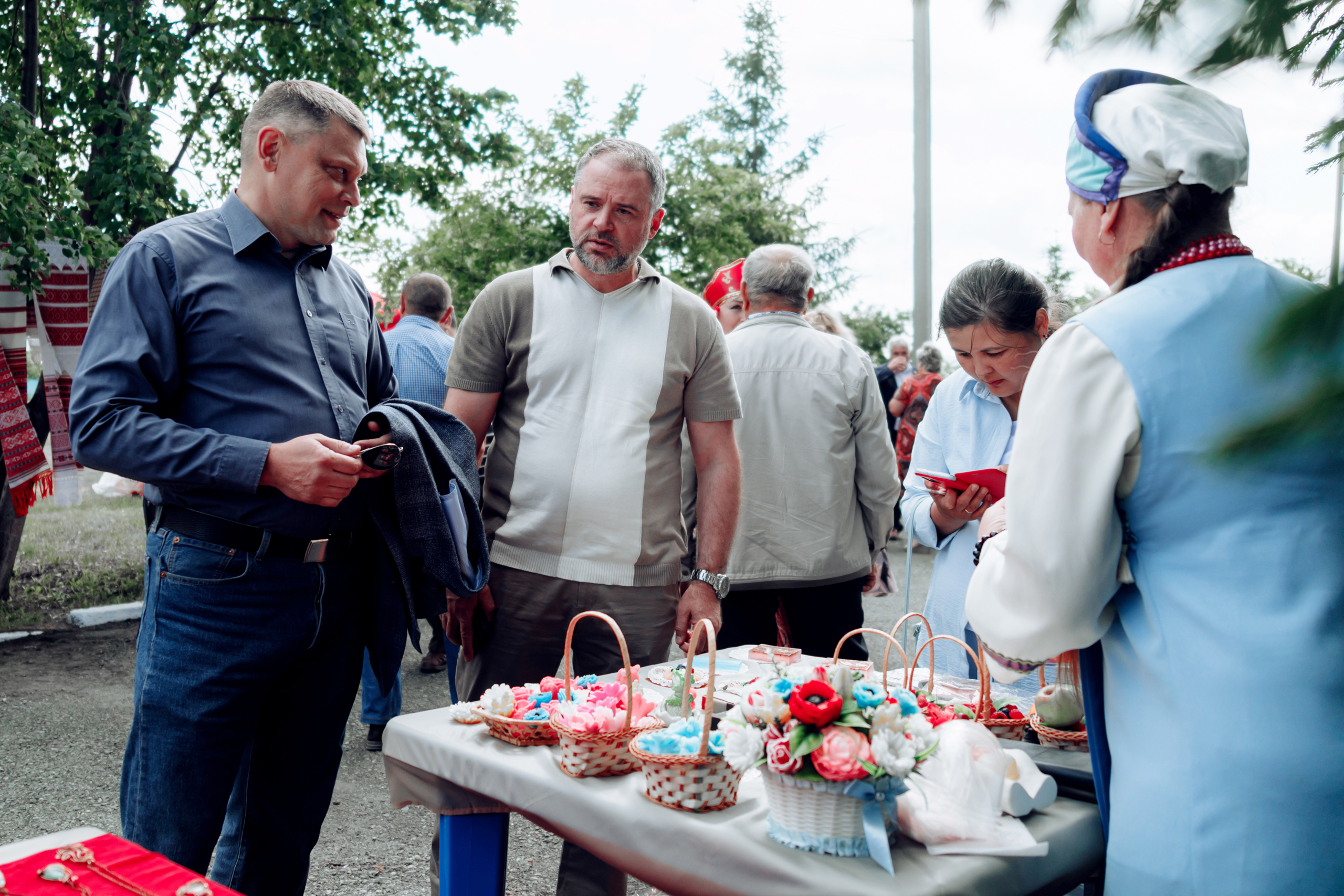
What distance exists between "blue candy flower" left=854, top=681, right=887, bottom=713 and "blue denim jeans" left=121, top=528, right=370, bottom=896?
121 cm

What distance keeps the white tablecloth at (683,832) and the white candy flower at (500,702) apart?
0.06 m

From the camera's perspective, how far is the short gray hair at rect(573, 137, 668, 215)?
2447mm

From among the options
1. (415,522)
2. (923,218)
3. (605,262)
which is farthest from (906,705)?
(923,218)

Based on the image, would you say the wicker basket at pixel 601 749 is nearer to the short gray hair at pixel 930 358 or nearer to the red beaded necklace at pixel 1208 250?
the red beaded necklace at pixel 1208 250

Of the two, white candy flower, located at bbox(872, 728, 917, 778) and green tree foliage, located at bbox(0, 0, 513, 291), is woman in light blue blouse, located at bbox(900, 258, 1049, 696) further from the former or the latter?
green tree foliage, located at bbox(0, 0, 513, 291)

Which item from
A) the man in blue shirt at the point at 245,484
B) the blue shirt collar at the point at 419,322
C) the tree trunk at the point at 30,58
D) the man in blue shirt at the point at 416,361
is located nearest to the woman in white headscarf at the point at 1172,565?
the man in blue shirt at the point at 245,484

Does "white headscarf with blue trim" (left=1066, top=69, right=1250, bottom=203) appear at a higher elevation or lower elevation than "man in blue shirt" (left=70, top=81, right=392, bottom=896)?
higher

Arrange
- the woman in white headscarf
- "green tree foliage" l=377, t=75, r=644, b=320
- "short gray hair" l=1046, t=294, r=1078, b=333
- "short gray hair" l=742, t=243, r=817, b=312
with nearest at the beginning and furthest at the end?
1. the woman in white headscarf
2. "short gray hair" l=1046, t=294, r=1078, b=333
3. "short gray hair" l=742, t=243, r=817, b=312
4. "green tree foliage" l=377, t=75, r=644, b=320

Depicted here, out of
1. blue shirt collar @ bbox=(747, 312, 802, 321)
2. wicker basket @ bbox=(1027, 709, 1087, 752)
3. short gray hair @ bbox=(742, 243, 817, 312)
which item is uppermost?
short gray hair @ bbox=(742, 243, 817, 312)

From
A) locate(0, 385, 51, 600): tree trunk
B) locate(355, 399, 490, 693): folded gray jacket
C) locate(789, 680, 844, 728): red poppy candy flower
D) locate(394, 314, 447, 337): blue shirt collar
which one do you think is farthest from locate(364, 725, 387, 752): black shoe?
locate(789, 680, 844, 728): red poppy candy flower

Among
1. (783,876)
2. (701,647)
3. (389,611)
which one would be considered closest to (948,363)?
(701,647)

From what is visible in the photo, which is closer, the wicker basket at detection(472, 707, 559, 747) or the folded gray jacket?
the wicker basket at detection(472, 707, 559, 747)

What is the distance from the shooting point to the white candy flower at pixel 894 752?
119 centimetres

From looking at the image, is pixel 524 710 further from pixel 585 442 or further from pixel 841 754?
pixel 585 442
